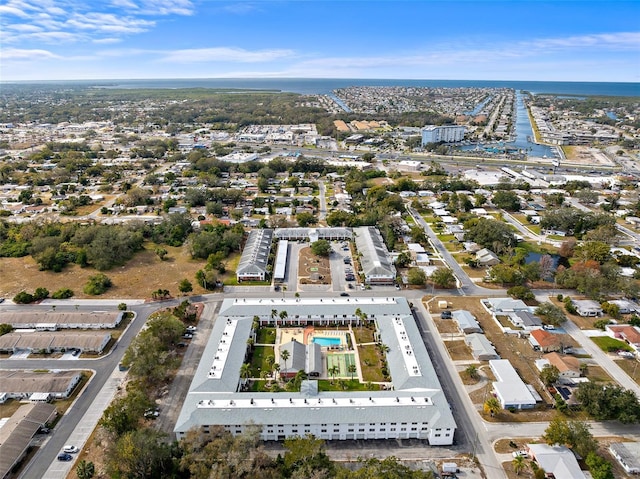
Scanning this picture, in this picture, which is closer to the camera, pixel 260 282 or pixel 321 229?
pixel 260 282

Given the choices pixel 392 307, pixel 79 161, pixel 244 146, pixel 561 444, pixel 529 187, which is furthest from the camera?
pixel 244 146

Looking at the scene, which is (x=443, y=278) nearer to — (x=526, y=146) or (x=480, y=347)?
(x=480, y=347)

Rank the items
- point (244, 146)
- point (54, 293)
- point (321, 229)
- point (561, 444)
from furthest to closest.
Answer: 1. point (244, 146)
2. point (321, 229)
3. point (54, 293)
4. point (561, 444)

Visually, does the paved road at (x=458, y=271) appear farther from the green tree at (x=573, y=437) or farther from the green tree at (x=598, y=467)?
the green tree at (x=598, y=467)

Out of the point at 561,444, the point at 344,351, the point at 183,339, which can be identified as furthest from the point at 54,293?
the point at 561,444

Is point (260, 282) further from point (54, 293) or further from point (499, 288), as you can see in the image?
point (499, 288)

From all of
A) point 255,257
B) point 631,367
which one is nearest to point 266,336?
point 255,257

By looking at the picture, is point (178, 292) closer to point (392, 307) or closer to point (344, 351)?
point (344, 351)
